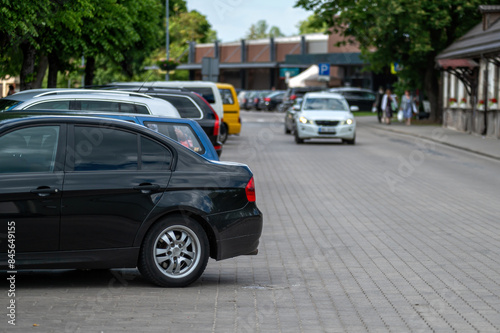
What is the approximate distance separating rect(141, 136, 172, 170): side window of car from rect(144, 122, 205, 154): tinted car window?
2541 mm

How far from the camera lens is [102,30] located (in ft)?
92.7

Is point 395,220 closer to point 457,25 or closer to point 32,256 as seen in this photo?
point 32,256

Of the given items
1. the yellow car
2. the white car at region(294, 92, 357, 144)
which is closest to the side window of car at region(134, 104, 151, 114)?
the white car at region(294, 92, 357, 144)

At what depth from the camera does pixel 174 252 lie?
794 cm

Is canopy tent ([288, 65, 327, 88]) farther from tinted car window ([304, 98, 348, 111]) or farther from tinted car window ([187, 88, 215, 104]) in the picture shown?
tinted car window ([187, 88, 215, 104])

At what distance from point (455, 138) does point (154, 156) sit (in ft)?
95.6

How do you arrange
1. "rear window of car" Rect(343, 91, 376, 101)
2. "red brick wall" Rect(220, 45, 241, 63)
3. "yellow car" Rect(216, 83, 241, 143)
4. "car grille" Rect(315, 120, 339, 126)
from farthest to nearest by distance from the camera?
"red brick wall" Rect(220, 45, 241, 63) < "rear window of car" Rect(343, 91, 376, 101) < "yellow car" Rect(216, 83, 241, 143) < "car grille" Rect(315, 120, 339, 126)

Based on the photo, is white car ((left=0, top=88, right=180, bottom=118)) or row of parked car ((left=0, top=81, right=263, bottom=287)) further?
white car ((left=0, top=88, right=180, bottom=118))

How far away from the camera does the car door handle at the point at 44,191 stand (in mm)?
7574

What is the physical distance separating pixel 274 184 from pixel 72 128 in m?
10.6

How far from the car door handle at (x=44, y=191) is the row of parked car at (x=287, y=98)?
182 ft

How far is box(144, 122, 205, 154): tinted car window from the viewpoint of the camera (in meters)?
10.8

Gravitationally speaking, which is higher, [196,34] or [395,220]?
[196,34]

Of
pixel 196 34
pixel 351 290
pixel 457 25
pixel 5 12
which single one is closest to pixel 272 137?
pixel 457 25
